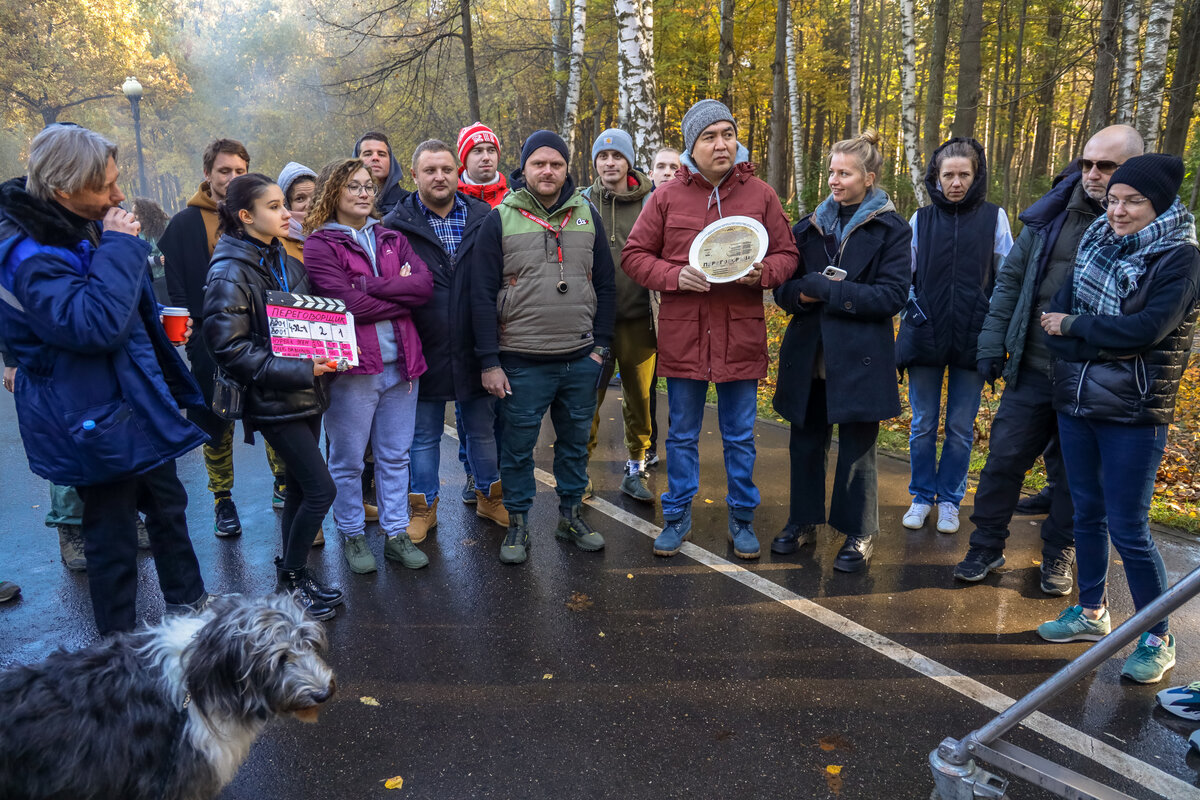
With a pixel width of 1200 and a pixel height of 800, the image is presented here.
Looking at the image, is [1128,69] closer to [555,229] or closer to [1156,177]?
[1156,177]

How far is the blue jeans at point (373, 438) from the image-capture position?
4.57 m

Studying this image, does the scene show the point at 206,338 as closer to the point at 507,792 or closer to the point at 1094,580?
the point at 507,792

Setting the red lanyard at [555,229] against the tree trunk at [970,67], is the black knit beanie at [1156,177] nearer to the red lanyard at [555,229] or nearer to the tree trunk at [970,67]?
the red lanyard at [555,229]

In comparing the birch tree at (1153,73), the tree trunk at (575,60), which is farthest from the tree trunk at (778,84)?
the birch tree at (1153,73)

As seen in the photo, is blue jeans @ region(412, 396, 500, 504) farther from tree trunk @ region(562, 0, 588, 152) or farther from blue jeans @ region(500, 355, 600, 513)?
tree trunk @ region(562, 0, 588, 152)

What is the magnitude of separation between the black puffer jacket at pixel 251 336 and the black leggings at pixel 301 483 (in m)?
0.10

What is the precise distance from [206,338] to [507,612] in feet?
6.89

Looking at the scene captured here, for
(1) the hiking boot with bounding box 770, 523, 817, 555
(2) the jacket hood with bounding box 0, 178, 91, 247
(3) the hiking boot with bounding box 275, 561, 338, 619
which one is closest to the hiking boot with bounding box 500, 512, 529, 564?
(3) the hiking boot with bounding box 275, 561, 338, 619

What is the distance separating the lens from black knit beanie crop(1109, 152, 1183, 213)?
10.8 feet

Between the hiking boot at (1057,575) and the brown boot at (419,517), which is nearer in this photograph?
the hiking boot at (1057,575)

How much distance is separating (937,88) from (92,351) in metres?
16.4

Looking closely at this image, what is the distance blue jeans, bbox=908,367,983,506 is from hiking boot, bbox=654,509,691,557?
175cm

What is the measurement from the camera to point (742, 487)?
498cm

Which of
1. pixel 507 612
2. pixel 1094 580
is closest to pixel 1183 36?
pixel 1094 580
